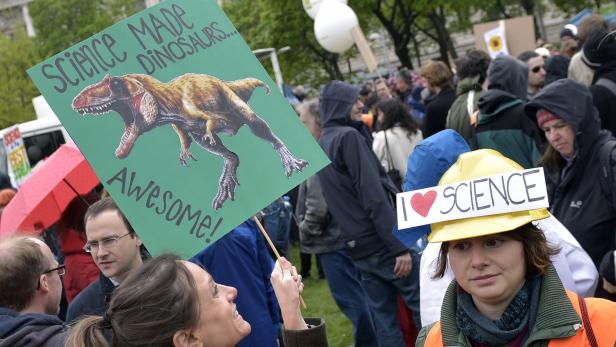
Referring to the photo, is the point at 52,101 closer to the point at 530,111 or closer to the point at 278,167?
the point at 278,167

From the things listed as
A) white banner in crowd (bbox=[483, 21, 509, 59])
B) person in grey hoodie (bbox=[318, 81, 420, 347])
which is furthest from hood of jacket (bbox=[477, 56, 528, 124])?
white banner in crowd (bbox=[483, 21, 509, 59])

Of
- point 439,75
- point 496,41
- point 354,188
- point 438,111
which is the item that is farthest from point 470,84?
point 496,41

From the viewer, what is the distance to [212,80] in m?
3.55

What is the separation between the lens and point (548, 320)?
2324mm

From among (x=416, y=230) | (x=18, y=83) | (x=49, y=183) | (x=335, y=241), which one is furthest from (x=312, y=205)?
(x=18, y=83)

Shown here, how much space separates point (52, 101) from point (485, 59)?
193 inches

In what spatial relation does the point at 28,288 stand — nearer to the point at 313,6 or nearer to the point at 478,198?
the point at 478,198

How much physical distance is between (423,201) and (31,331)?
5.42ft

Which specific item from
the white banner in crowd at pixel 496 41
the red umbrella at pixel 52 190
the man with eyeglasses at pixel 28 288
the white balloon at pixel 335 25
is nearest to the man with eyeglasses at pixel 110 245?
the man with eyeglasses at pixel 28 288

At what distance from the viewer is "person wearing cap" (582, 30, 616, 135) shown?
237 inches

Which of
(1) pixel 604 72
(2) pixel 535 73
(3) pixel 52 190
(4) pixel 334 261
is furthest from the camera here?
(2) pixel 535 73

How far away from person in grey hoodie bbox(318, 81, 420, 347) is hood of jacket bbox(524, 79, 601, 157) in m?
1.64

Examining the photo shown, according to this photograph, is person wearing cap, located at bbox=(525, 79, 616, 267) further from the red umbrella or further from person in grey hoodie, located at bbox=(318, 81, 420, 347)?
the red umbrella

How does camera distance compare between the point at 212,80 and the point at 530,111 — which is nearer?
the point at 212,80
